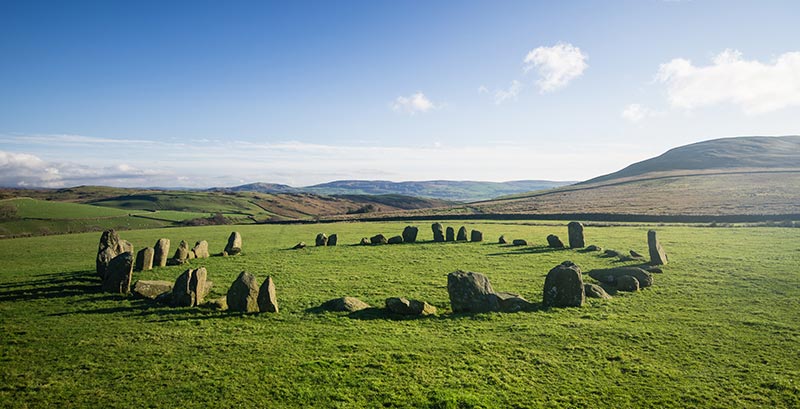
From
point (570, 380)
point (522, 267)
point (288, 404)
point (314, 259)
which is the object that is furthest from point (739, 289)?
point (314, 259)

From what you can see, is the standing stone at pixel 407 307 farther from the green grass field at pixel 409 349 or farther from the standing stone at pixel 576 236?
the standing stone at pixel 576 236

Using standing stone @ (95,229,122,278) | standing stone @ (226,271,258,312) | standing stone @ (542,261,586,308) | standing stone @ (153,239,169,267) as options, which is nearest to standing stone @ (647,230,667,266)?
standing stone @ (542,261,586,308)

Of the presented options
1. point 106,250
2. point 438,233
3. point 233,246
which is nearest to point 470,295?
point 106,250

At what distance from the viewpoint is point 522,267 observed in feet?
79.3

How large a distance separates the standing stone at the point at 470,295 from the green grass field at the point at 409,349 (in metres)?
0.61

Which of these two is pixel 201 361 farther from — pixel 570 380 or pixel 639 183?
pixel 639 183

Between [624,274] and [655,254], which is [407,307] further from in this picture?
[655,254]

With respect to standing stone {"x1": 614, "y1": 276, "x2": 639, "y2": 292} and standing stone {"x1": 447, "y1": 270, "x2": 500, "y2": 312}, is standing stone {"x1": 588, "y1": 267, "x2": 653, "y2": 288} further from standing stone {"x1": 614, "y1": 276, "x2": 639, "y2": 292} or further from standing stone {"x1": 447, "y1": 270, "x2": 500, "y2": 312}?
standing stone {"x1": 447, "y1": 270, "x2": 500, "y2": 312}

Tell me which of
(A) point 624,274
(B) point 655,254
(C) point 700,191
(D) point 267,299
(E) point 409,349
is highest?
(C) point 700,191

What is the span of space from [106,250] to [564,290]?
950 inches

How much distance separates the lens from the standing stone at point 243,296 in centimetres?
1571

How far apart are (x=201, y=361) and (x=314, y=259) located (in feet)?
56.4

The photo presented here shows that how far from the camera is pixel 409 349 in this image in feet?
39.3

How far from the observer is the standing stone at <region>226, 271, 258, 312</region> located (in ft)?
51.5
